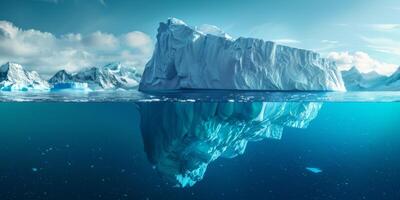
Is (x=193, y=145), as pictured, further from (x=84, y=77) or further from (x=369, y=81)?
(x=84, y=77)

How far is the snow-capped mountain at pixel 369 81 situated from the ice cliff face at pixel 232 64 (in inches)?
865

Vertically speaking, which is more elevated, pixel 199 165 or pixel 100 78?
pixel 100 78

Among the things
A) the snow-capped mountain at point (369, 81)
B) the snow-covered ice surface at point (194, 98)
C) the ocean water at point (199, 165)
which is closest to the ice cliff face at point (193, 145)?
the ocean water at point (199, 165)

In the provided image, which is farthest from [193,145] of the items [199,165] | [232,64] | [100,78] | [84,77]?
[84,77]

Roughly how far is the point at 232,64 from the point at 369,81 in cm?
4468

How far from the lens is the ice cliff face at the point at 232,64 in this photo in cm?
3866

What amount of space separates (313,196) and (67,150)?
762 centimetres

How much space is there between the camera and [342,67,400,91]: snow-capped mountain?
6041 cm

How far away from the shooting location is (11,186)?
6258mm

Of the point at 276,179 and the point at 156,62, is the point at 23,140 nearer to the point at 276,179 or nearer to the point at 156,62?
the point at 276,179

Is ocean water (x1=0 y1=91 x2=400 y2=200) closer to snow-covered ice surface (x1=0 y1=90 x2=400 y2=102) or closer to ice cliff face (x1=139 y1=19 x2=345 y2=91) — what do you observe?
snow-covered ice surface (x1=0 y1=90 x2=400 y2=102)

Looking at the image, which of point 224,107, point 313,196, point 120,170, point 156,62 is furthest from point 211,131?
point 156,62

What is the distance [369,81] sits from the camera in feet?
223

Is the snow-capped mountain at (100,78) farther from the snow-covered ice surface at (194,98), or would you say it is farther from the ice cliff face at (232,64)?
the snow-covered ice surface at (194,98)
